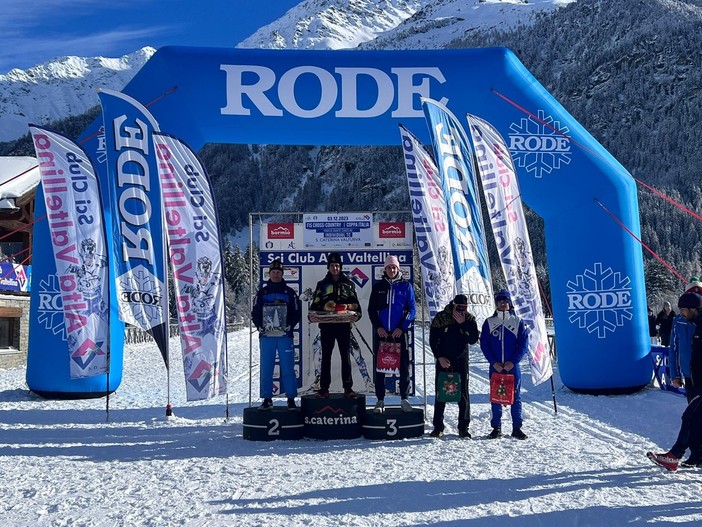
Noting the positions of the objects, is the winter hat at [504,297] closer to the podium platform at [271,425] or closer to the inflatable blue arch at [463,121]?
the podium platform at [271,425]

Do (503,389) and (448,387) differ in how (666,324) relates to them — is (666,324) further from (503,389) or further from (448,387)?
(448,387)

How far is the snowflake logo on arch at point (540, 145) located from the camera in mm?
9914

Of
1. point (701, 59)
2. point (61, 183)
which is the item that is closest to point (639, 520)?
point (61, 183)

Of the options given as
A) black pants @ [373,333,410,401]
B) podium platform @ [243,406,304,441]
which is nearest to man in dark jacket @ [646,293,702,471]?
black pants @ [373,333,410,401]

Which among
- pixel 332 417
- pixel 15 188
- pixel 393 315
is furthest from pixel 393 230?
pixel 15 188

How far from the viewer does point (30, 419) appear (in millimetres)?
8500

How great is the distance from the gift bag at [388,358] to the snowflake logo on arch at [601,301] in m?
3.86

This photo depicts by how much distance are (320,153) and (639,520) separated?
7132 inches

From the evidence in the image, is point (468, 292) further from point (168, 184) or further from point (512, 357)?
point (168, 184)

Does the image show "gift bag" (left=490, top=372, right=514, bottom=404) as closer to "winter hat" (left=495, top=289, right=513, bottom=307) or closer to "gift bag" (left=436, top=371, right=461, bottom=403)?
"gift bag" (left=436, top=371, right=461, bottom=403)

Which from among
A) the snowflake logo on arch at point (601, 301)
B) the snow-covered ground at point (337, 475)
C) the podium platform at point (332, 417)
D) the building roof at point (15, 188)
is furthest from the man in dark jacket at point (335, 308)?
the building roof at point (15, 188)

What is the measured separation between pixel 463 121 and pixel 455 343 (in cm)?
405

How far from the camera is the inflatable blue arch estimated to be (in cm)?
978

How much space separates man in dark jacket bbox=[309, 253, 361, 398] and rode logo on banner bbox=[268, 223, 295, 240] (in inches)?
56.3
